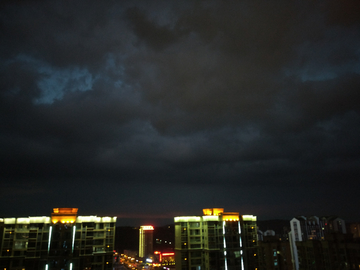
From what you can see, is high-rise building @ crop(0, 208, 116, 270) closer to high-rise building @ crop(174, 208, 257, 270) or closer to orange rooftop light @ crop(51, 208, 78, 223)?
orange rooftop light @ crop(51, 208, 78, 223)

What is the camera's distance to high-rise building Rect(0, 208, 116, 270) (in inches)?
1756

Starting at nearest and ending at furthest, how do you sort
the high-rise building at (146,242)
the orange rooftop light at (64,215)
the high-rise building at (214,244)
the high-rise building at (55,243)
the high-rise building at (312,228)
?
1. the high-rise building at (55,243)
2. the orange rooftop light at (64,215)
3. the high-rise building at (214,244)
4. the high-rise building at (312,228)
5. the high-rise building at (146,242)

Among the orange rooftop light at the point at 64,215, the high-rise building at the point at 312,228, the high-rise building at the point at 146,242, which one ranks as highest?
the orange rooftop light at the point at 64,215

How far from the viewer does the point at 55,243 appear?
45.6 m

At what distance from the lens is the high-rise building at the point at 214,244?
173ft

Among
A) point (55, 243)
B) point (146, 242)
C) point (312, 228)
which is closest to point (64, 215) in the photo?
point (55, 243)

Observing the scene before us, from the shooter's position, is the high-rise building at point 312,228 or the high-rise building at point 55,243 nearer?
the high-rise building at point 55,243

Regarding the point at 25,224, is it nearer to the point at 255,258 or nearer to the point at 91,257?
the point at 91,257

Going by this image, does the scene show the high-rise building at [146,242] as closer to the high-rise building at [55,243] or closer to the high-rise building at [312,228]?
the high-rise building at [312,228]

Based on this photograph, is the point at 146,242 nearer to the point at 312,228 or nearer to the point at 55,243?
the point at 312,228

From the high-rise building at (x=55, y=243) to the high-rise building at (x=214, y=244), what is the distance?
53.5 ft

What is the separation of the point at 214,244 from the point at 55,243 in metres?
33.2

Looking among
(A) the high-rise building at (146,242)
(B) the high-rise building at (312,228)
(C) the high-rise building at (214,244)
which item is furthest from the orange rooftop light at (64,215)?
(A) the high-rise building at (146,242)

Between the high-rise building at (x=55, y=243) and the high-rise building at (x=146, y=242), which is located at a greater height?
the high-rise building at (x=55, y=243)
